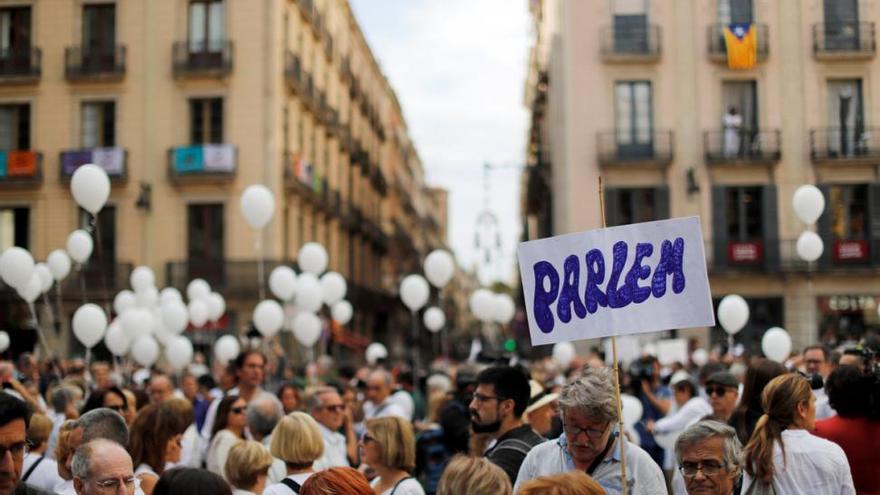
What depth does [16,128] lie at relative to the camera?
3138cm

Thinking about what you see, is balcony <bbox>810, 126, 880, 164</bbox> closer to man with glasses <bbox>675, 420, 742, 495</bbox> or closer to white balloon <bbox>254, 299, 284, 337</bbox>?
white balloon <bbox>254, 299, 284, 337</bbox>

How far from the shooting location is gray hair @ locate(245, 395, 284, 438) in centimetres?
738

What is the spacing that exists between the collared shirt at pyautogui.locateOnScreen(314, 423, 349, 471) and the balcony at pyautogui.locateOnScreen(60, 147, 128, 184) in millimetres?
23643

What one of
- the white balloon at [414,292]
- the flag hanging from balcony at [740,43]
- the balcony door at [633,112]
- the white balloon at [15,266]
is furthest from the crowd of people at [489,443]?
the flag hanging from balcony at [740,43]

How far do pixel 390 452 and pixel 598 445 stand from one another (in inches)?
55.1

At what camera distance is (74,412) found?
8.27 m

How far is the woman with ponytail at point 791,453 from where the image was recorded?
15.6 ft

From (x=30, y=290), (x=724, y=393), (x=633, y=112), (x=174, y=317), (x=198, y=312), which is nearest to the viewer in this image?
(x=724, y=393)

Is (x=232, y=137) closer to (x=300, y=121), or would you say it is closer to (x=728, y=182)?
(x=300, y=121)

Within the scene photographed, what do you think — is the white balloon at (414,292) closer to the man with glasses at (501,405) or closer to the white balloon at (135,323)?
the white balloon at (135,323)

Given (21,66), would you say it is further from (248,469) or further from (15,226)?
(248,469)

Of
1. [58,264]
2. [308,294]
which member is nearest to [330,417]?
[58,264]

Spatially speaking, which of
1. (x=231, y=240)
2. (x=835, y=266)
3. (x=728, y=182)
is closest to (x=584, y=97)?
(x=728, y=182)

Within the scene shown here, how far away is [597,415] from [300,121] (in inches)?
1182
